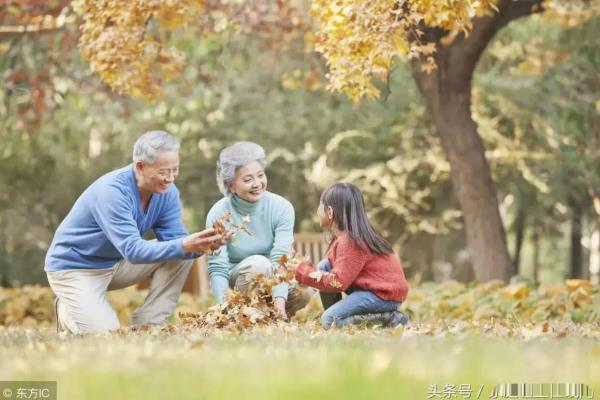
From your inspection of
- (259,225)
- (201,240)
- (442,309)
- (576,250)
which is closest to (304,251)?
(442,309)

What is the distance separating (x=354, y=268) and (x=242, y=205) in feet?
3.29

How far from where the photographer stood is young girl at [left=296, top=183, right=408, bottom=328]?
735 centimetres

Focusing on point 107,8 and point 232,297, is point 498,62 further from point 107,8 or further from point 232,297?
point 232,297

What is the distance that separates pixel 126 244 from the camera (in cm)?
714

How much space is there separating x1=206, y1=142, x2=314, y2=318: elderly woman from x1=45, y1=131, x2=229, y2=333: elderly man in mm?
286

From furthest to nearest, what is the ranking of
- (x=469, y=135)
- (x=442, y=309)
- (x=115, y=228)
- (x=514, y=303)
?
(x=469, y=135) < (x=442, y=309) < (x=514, y=303) < (x=115, y=228)

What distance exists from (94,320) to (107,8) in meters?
3.42

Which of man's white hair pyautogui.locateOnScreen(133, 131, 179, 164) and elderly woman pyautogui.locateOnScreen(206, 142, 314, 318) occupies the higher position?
man's white hair pyautogui.locateOnScreen(133, 131, 179, 164)

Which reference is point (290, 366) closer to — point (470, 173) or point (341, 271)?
point (341, 271)

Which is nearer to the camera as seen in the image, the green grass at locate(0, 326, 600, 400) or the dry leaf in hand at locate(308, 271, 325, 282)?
the green grass at locate(0, 326, 600, 400)

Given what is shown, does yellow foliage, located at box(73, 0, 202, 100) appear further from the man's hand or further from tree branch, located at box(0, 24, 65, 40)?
tree branch, located at box(0, 24, 65, 40)

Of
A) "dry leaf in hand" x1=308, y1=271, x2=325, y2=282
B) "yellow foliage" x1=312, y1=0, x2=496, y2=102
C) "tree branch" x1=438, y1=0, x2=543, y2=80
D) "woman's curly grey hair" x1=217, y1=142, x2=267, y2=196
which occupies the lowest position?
"dry leaf in hand" x1=308, y1=271, x2=325, y2=282

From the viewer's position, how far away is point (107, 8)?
991 centimetres

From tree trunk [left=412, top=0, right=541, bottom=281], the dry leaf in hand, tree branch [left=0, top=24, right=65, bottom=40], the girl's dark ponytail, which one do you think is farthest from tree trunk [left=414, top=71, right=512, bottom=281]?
the dry leaf in hand
